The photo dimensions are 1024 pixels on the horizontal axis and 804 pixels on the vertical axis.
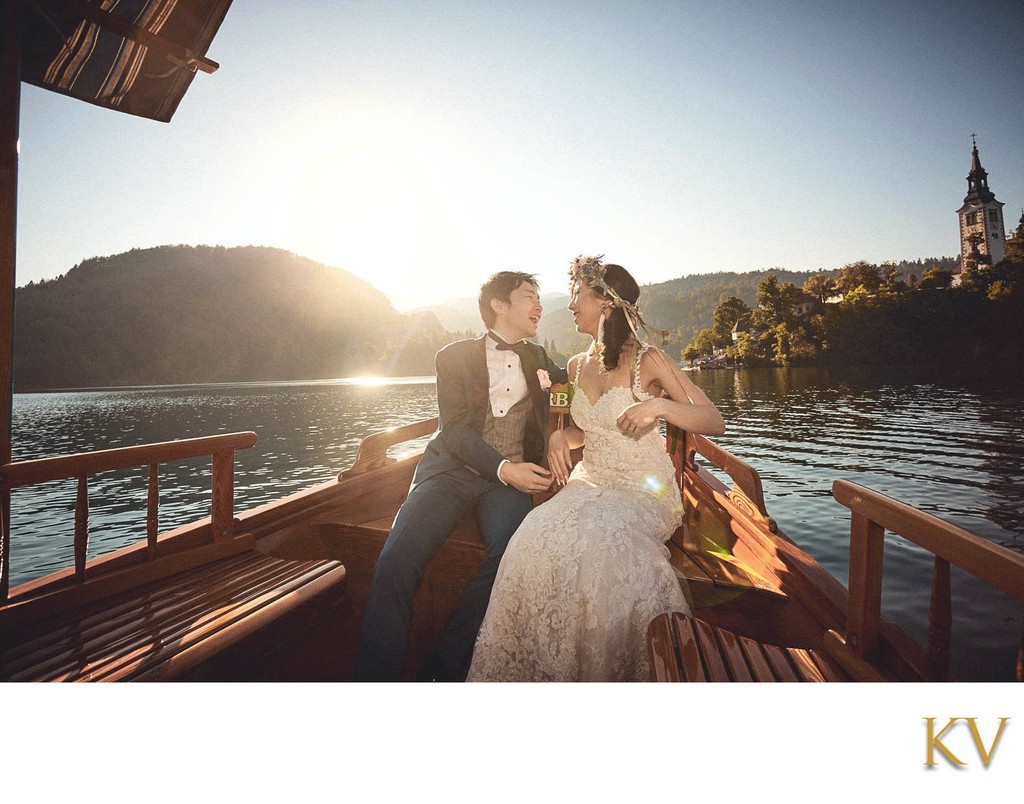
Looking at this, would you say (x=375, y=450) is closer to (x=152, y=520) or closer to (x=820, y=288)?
(x=152, y=520)

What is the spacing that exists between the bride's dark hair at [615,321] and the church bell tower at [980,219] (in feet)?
7.11

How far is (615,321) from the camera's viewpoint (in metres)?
2.69

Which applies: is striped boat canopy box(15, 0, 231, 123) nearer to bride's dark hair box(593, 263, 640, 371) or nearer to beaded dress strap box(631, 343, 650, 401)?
bride's dark hair box(593, 263, 640, 371)

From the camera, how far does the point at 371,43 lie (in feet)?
10.0

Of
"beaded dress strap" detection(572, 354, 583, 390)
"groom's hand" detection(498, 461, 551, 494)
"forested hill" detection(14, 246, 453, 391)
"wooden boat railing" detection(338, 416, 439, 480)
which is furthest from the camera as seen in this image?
"forested hill" detection(14, 246, 453, 391)

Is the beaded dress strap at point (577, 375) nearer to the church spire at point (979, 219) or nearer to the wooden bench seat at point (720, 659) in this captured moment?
the wooden bench seat at point (720, 659)

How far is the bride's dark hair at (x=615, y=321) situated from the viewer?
2678 millimetres

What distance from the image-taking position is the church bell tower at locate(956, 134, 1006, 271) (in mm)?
2787

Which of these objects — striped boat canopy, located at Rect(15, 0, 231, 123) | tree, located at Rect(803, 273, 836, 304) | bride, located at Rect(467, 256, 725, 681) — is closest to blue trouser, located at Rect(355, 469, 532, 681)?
bride, located at Rect(467, 256, 725, 681)

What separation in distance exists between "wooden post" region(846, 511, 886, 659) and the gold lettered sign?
1.65 m

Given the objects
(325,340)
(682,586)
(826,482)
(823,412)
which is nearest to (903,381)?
(823,412)

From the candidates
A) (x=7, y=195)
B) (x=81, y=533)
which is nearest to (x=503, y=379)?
(x=81, y=533)

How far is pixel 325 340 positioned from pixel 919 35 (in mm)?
101346
